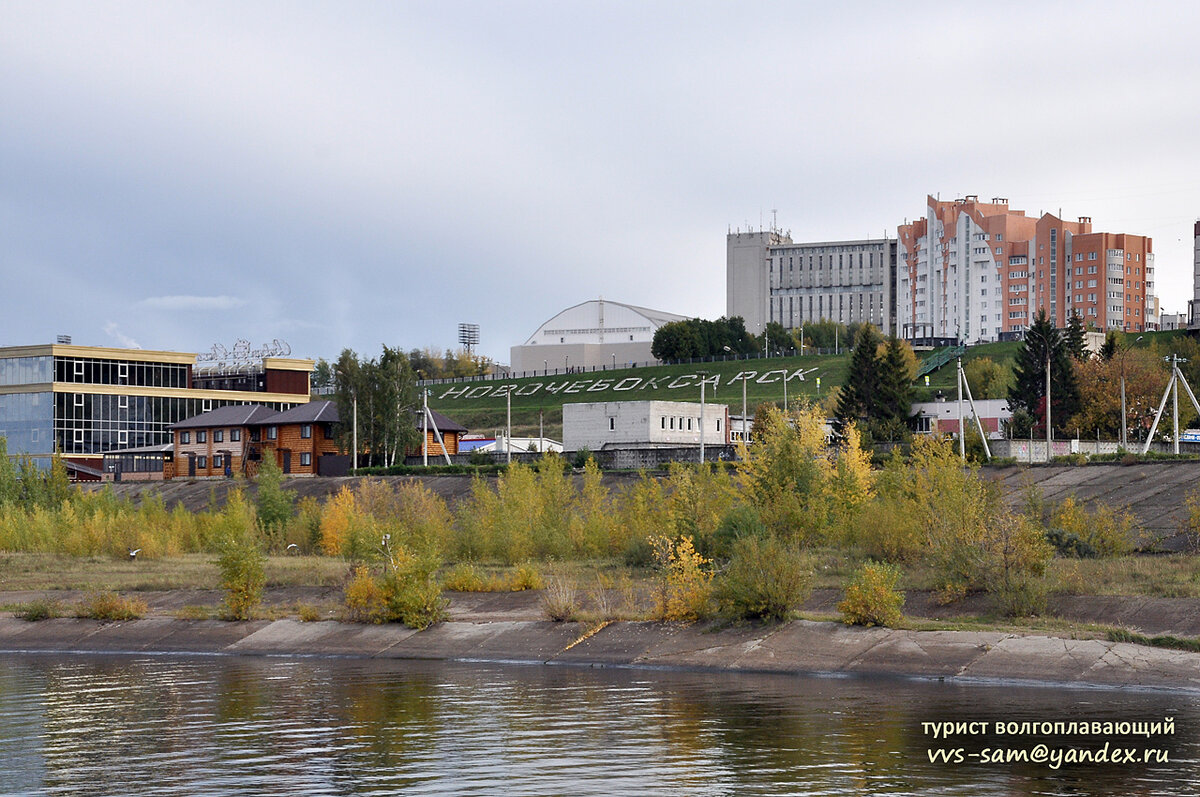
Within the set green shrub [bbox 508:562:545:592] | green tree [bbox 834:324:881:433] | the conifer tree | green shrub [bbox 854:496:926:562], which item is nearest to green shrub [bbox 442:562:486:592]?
green shrub [bbox 508:562:545:592]

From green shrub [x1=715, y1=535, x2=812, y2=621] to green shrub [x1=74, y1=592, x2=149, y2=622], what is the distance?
1777 centimetres

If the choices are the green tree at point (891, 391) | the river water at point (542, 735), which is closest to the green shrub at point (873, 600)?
the river water at point (542, 735)

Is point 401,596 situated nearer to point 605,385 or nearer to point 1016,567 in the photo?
point 1016,567

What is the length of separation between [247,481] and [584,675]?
203 feet

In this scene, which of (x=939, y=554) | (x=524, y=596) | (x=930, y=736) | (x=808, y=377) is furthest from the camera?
(x=808, y=377)

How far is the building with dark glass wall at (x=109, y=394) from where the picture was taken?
107250mm

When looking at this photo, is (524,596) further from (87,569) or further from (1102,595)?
(87,569)

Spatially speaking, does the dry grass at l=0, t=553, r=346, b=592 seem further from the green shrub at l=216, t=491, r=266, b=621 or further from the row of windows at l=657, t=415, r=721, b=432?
the row of windows at l=657, t=415, r=721, b=432

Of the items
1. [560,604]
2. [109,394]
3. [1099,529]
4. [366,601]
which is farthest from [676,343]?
[560,604]

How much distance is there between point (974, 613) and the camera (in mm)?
31859

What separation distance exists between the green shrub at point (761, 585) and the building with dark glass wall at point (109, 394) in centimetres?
8412

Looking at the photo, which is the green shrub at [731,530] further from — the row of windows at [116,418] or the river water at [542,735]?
the row of windows at [116,418]

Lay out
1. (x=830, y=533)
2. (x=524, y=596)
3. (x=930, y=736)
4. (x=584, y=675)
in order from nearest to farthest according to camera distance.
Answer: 1. (x=930, y=736)
2. (x=584, y=675)
3. (x=524, y=596)
4. (x=830, y=533)

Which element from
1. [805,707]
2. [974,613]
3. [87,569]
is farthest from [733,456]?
[805,707]
